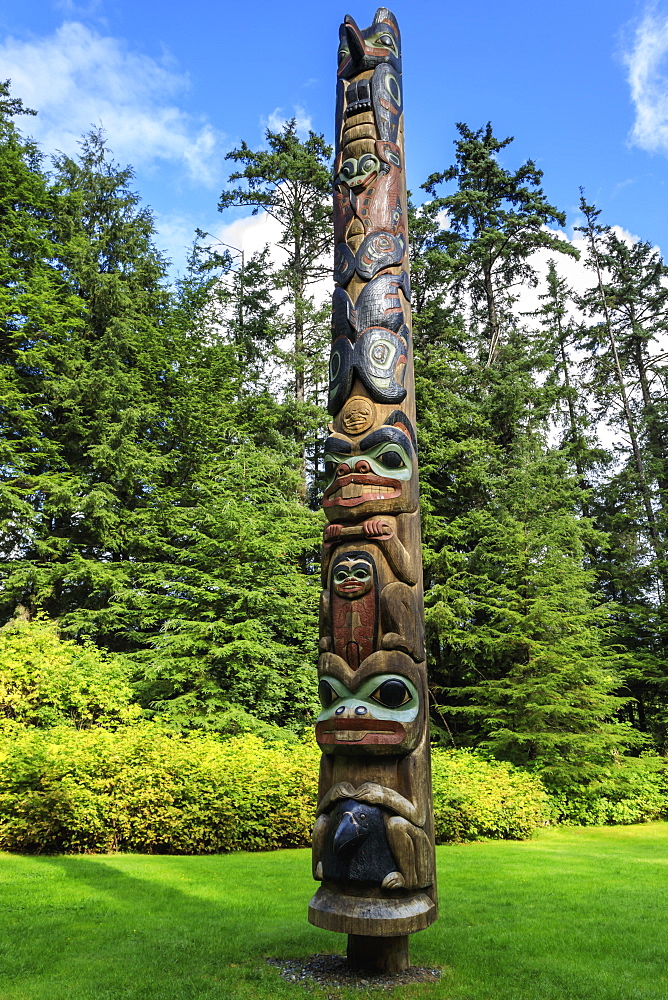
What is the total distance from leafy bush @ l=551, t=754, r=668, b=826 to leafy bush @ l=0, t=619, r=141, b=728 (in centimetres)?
946

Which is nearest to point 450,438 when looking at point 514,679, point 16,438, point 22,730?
point 514,679

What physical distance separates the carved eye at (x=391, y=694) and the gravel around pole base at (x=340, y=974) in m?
1.88

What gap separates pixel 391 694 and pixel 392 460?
1705mm

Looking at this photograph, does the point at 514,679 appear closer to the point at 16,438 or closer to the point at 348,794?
the point at 348,794

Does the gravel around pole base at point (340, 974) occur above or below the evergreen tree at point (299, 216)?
below

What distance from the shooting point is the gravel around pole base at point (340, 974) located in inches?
179

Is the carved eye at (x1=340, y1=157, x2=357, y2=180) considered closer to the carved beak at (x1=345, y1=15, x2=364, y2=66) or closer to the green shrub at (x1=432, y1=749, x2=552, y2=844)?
the carved beak at (x1=345, y1=15, x2=364, y2=66)

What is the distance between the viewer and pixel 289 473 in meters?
18.1

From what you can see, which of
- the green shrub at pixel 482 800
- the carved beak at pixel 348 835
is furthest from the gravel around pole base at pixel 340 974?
the green shrub at pixel 482 800

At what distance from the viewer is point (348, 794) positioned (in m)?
4.40

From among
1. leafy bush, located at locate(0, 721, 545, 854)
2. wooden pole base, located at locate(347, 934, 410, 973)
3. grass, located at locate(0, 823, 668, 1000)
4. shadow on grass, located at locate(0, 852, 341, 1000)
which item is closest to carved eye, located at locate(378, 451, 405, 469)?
wooden pole base, located at locate(347, 934, 410, 973)

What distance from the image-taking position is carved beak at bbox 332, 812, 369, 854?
419 centimetres

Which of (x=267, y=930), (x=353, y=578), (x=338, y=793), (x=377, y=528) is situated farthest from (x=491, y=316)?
(x=338, y=793)

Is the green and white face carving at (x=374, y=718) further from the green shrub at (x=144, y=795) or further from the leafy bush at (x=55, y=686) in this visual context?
the leafy bush at (x=55, y=686)
